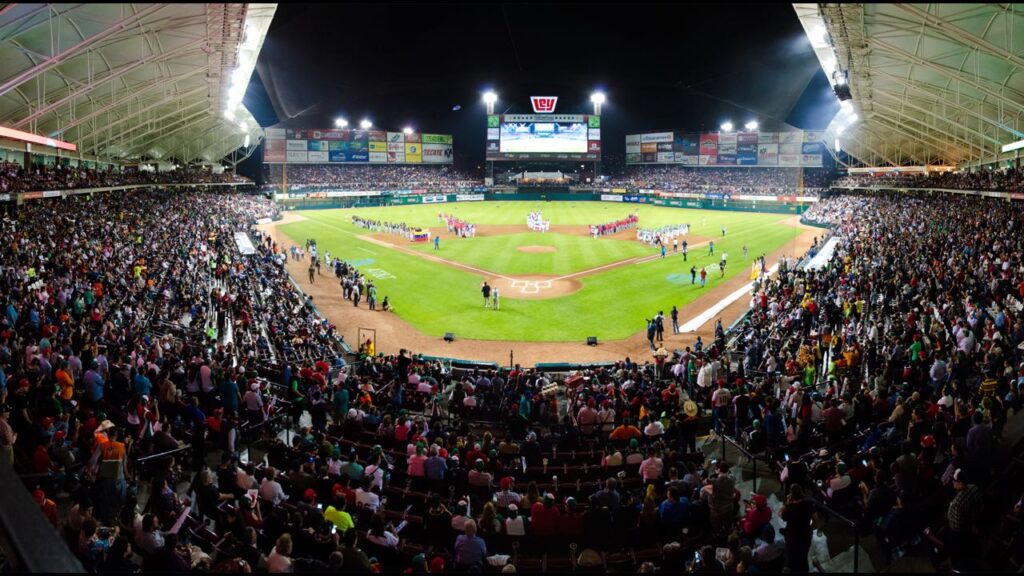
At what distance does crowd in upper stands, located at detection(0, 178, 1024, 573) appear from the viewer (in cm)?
762

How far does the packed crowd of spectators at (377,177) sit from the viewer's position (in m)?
98.4

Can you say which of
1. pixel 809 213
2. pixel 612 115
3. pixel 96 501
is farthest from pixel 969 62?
pixel 612 115

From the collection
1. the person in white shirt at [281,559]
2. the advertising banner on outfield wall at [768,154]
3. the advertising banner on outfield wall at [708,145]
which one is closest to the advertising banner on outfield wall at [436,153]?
the advertising banner on outfield wall at [708,145]

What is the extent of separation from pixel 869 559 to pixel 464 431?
6.92m

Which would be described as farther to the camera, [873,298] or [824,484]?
[873,298]

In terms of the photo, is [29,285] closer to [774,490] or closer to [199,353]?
[199,353]

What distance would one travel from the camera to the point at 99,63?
33.1 m

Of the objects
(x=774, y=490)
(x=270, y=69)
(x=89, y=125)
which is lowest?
(x=774, y=490)

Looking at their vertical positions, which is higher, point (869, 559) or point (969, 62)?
point (969, 62)

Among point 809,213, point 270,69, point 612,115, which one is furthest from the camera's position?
point 612,115

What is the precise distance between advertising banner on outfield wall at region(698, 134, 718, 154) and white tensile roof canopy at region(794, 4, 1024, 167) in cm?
4873

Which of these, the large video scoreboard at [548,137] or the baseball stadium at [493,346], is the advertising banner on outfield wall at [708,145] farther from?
the baseball stadium at [493,346]

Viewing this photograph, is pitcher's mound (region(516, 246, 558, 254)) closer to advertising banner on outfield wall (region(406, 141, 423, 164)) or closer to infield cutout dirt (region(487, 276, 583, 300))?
infield cutout dirt (region(487, 276, 583, 300))

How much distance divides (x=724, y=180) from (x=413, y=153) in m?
49.4
